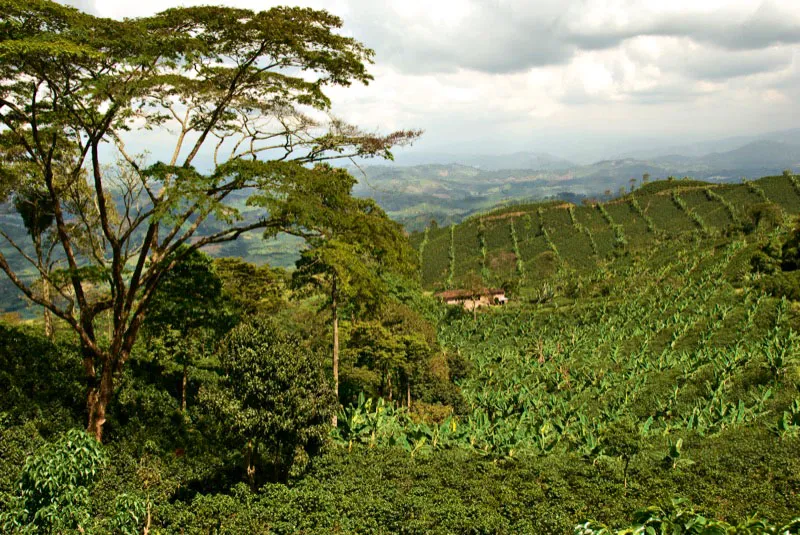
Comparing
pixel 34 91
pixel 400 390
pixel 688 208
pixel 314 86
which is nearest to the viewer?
pixel 34 91

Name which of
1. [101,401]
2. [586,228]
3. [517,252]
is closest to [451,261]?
[517,252]

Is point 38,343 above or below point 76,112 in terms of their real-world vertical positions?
below

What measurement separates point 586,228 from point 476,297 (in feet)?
149

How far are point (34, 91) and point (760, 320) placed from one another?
4312cm

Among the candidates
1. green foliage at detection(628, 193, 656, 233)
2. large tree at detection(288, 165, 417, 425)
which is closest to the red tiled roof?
green foliage at detection(628, 193, 656, 233)

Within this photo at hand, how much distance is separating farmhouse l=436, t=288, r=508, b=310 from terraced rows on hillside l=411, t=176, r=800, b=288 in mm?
10551

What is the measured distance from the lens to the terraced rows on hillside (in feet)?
288

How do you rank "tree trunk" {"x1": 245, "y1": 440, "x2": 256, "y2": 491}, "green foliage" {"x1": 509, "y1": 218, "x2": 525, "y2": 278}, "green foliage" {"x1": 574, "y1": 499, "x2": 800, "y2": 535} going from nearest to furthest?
"green foliage" {"x1": 574, "y1": 499, "x2": 800, "y2": 535}
"tree trunk" {"x1": 245, "y1": 440, "x2": 256, "y2": 491}
"green foliage" {"x1": 509, "y1": 218, "x2": 525, "y2": 278}

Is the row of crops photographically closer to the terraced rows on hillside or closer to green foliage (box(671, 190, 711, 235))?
the terraced rows on hillside

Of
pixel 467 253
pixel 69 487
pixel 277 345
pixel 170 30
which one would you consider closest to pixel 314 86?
pixel 170 30

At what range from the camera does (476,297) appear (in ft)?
218

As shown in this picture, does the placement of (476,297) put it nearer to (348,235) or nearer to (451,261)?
(451,261)

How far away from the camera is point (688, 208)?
10038 centimetres

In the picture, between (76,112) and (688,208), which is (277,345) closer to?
(76,112)
